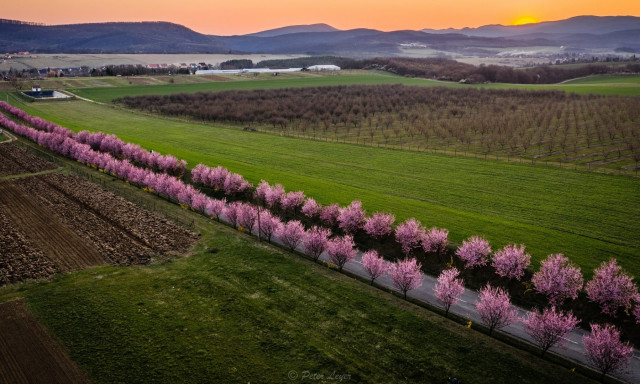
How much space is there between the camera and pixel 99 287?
39031 mm

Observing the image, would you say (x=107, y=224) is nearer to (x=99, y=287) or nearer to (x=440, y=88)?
(x=99, y=287)

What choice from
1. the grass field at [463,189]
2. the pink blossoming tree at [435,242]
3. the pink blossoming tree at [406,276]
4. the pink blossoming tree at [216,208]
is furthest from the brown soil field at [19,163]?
the pink blossoming tree at [406,276]

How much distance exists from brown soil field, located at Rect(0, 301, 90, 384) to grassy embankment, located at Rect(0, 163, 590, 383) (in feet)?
2.67

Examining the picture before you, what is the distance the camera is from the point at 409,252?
4525 cm

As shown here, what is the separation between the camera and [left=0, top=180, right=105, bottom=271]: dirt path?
145ft

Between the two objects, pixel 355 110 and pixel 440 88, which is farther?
pixel 440 88

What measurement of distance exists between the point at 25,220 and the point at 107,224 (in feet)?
36.3

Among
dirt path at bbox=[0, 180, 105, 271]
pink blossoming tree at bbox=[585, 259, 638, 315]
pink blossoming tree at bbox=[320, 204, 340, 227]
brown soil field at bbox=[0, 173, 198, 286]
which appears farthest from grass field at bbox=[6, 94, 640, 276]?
dirt path at bbox=[0, 180, 105, 271]

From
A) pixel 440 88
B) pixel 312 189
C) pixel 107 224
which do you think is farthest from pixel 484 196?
pixel 440 88

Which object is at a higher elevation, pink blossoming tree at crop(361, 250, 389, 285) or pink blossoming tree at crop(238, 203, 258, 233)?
pink blossoming tree at crop(238, 203, 258, 233)

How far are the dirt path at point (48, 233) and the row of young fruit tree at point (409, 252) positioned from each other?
14378 millimetres

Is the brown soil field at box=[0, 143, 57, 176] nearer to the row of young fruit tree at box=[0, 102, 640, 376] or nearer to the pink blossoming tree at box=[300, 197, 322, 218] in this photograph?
the row of young fruit tree at box=[0, 102, 640, 376]

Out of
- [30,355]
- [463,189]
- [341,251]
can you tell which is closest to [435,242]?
[341,251]

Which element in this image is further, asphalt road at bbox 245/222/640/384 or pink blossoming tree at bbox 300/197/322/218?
pink blossoming tree at bbox 300/197/322/218
